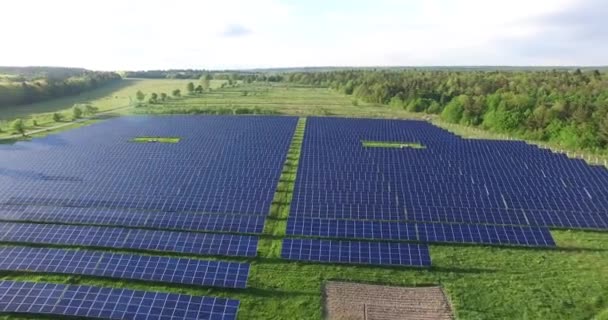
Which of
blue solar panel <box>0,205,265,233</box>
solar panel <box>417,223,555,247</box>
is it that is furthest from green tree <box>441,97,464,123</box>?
blue solar panel <box>0,205,265,233</box>

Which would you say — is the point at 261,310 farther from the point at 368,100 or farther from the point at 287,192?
the point at 368,100

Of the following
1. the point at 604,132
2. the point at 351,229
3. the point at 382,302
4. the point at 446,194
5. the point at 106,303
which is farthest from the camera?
the point at 604,132

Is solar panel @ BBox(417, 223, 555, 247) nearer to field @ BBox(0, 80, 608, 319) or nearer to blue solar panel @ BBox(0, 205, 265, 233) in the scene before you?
field @ BBox(0, 80, 608, 319)

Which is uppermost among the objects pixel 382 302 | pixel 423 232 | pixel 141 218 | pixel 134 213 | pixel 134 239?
pixel 134 213

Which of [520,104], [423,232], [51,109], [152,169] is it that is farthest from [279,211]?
[51,109]

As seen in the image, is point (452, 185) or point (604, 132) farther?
point (604, 132)

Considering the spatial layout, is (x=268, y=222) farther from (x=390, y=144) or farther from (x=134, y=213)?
(x=390, y=144)

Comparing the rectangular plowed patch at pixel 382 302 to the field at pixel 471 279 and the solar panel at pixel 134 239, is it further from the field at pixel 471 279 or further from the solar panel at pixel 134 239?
the solar panel at pixel 134 239
